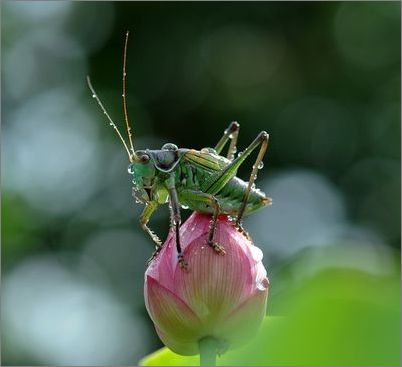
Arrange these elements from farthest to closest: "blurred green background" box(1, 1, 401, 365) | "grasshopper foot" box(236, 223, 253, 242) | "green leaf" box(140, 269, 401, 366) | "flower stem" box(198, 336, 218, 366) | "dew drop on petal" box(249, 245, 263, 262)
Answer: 1. "blurred green background" box(1, 1, 401, 365)
2. "grasshopper foot" box(236, 223, 253, 242)
3. "dew drop on petal" box(249, 245, 263, 262)
4. "flower stem" box(198, 336, 218, 366)
5. "green leaf" box(140, 269, 401, 366)

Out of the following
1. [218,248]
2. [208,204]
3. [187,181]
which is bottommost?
[218,248]

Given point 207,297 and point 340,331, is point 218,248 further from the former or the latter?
point 340,331

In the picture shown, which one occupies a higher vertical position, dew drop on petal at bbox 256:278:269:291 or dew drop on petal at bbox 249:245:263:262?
dew drop on petal at bbox 249:245:263:262

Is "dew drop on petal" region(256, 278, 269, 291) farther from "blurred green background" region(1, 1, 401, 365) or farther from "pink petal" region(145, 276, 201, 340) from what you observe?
"blurred green background" region(1, 1, 401, 365)

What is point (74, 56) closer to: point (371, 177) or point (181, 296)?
point (371, 177)

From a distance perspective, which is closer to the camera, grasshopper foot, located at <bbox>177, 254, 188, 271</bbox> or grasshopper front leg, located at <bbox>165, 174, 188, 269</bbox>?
grasshopper foot, located at <bbox>177, 254, 188, 271</bbox>

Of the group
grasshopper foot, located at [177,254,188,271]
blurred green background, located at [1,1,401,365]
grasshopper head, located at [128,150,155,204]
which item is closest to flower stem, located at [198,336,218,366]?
grasshopper foot, located at [177,254,188,271]

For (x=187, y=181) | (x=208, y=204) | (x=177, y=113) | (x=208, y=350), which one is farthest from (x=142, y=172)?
(x=177, y=113)
